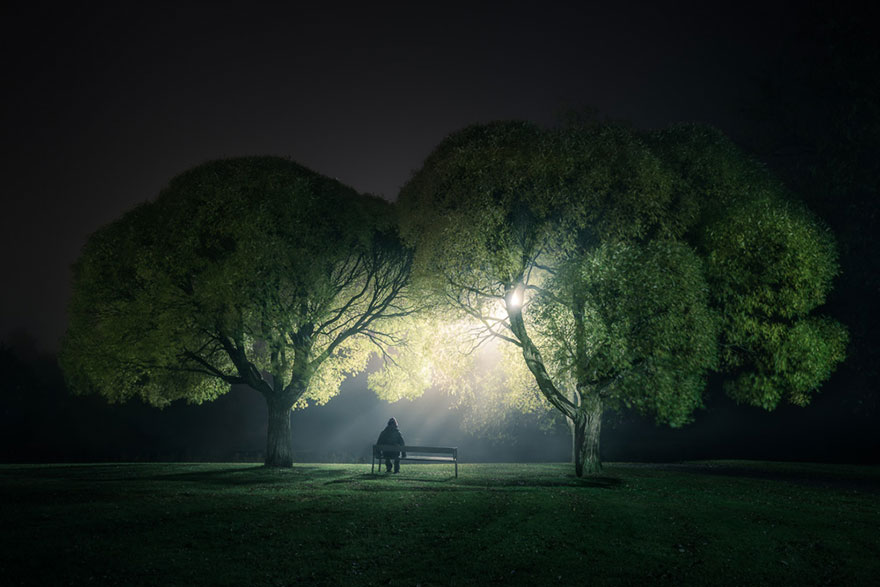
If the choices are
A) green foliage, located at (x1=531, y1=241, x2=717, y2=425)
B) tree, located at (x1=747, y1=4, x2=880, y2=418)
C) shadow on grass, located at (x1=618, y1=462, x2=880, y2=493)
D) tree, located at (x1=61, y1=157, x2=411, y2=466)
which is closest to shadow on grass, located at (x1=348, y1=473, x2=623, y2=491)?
green foliage, located at (x1=531, y1=241, x2=717, y2=425)

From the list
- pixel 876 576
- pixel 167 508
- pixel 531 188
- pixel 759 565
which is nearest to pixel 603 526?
pixel 759 565

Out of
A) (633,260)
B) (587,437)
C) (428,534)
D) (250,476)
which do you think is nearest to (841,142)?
(633,260)

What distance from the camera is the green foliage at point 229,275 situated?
2416 cm

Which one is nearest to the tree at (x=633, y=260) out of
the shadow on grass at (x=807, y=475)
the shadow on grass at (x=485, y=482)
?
the shadow on grass at (x=485, y=482)

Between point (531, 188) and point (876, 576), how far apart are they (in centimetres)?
1446

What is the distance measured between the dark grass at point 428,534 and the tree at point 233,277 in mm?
7527

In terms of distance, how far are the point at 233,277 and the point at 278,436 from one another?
25.4ft

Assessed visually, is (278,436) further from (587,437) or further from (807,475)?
(807,475)

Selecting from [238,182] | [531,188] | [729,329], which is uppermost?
[238,182]

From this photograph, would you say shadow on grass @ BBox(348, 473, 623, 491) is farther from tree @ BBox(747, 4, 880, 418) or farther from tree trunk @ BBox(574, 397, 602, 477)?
tree @ BBox(747, 4, 880, 418)

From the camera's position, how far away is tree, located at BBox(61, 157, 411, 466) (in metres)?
24.2

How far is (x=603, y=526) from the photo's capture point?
40.3 ft

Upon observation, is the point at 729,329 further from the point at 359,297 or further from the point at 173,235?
the point at 173,235

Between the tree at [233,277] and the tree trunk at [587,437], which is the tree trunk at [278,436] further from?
the tree trunk at [587,437]
